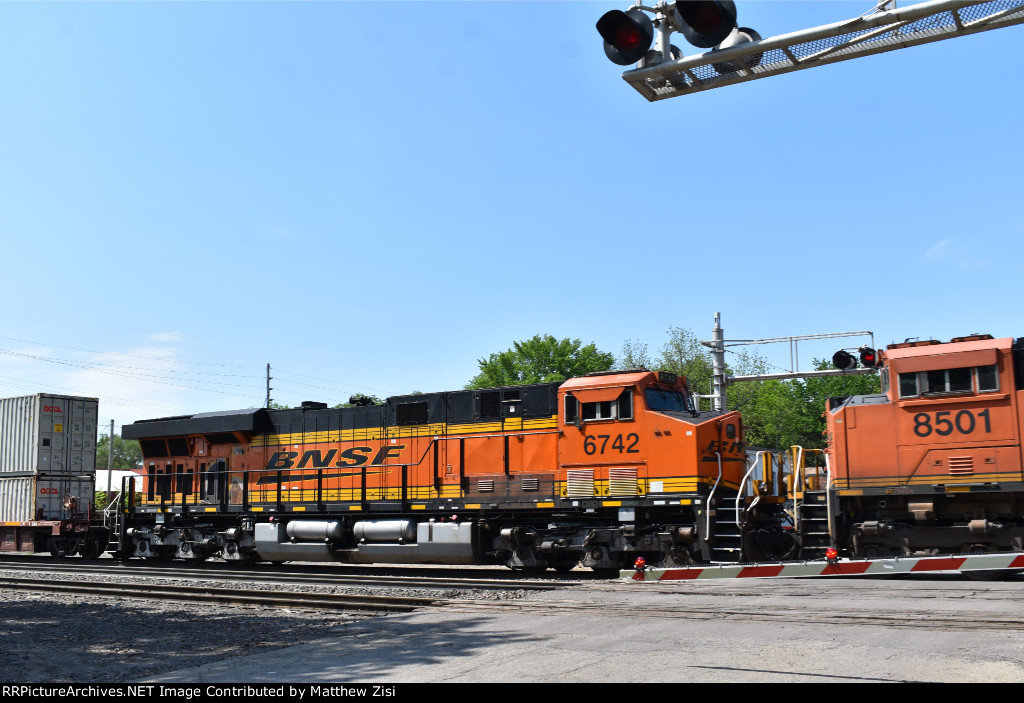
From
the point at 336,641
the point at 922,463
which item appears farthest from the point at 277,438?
the point at 922,463

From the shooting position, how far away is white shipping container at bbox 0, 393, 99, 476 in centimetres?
2603

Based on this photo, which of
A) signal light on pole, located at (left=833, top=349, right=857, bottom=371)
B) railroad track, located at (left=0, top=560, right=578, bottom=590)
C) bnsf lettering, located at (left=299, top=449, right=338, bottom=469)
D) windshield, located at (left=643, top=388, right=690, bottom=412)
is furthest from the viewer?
signal light on pole, located at (left=833, top=349, right=857, bottom=371)

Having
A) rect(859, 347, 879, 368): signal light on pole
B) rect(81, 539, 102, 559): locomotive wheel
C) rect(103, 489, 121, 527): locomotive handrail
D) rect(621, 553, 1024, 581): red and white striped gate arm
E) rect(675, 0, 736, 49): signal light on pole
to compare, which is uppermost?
rect(675, 0, 736, 49): signal light on pole

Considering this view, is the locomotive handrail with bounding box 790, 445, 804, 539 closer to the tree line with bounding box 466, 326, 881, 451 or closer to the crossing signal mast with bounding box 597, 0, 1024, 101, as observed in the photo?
the crossing signal mast with bounding box 597, 0, 1024, 101

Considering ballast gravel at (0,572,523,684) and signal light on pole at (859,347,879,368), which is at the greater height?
signal light on pole at (859,347,879,368)

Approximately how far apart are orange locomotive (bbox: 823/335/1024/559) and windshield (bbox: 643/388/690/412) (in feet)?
10.4

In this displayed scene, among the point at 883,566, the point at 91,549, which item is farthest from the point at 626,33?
the point at 91,549

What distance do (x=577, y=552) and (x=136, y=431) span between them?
44.1 feet

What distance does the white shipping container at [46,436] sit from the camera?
26.0 metres

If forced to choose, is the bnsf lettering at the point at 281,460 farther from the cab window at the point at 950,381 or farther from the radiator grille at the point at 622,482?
the cab window at the point at 950,381

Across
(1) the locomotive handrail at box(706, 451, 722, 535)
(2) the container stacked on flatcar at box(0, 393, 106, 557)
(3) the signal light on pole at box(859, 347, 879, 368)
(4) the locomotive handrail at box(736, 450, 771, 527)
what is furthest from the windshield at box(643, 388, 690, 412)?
(2) the container stacked on flatcar at box(0, 393, 106, 557)

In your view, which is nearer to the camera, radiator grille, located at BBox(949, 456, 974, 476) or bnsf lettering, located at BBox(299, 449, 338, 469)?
radiator grille, located at BBox(949, 456, 974, 476)

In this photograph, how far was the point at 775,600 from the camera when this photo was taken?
Result: 40.1 feet

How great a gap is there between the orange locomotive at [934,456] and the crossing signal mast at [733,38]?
1089 centimetres
